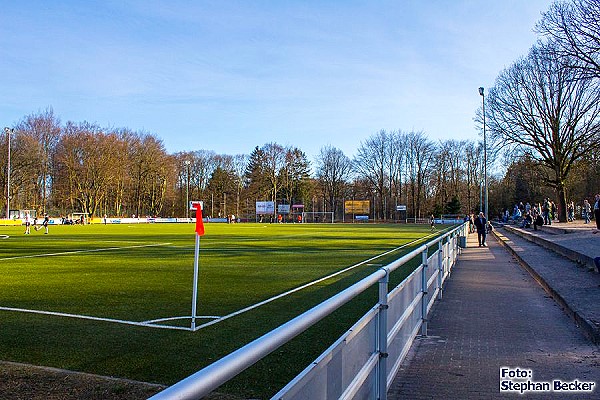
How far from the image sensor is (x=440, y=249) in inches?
456

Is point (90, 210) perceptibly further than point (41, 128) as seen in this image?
Yes

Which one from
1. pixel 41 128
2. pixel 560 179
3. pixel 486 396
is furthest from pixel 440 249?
pixel 41 128

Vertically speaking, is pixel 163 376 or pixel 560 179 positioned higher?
pixel 560 179

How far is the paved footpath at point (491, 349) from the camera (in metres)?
5.58

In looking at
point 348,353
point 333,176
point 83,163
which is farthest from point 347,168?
point 348,353

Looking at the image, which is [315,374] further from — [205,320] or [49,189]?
[49,189]

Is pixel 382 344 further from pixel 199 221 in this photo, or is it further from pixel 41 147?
pixel 41 147

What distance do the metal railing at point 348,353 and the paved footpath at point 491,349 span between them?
1.13ft

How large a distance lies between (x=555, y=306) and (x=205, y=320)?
→ 6664 millimetres

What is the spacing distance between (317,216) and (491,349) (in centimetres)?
10393

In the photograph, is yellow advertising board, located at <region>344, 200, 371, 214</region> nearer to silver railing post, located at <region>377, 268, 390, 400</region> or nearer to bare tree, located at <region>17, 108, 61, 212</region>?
bare tree, located at <region>17, 108, 61, 212</region>

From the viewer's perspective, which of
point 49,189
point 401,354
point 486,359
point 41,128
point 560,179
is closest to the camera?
point 401,354

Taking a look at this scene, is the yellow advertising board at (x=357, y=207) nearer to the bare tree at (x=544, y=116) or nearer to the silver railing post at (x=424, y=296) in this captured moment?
the bare tree at (x=544, y=116)

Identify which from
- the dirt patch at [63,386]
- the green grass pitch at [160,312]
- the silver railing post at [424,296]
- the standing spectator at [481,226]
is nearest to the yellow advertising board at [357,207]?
the standing spectator at [481,226]
